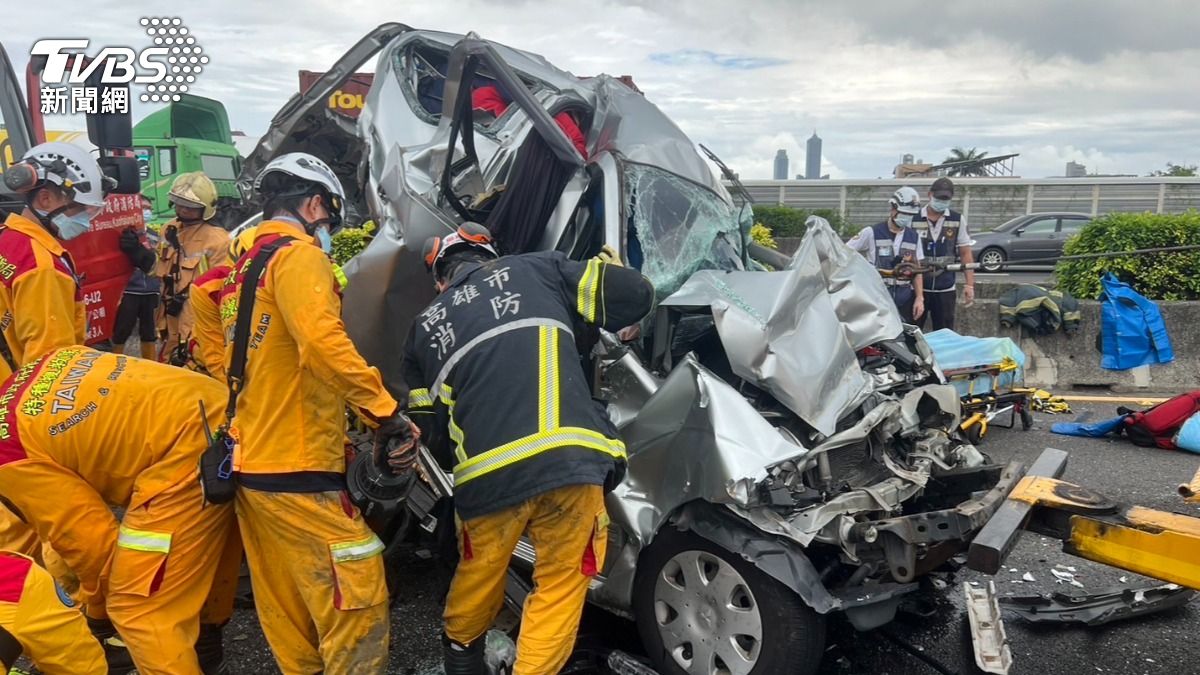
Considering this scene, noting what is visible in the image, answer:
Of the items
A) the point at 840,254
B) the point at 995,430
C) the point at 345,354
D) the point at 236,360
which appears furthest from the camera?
the point at 995,430

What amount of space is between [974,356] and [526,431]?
13.2ft

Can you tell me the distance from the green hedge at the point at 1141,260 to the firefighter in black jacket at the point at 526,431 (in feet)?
22.2

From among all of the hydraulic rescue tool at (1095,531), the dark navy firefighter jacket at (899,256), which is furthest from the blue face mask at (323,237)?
the dark navy firefighter jacket at (899,256)

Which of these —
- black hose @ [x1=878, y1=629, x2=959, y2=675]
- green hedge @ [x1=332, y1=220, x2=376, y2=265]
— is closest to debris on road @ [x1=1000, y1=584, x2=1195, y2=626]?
black hose @ [x1=878, y1=629, x2=959, y2=675]

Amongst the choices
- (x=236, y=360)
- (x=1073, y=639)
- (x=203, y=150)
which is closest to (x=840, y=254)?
(x=1073, y=639)

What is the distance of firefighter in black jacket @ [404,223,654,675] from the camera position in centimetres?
262

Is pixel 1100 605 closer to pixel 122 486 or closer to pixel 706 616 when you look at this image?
pixel 706 616

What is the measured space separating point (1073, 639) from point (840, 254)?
170 cm

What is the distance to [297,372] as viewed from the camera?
2713 millimetres

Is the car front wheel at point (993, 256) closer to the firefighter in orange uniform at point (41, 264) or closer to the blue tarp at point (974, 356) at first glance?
the blue tarp at point (974, 356)

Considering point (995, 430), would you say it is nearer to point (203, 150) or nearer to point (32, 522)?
point (32, 522)

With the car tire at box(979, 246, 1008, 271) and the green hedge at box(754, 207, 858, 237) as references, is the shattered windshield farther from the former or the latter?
the car tire at box(979, 246, 1008, 271)

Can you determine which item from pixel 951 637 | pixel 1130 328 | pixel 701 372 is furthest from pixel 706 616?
pixel 1130 328

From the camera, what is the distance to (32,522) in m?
2.67
